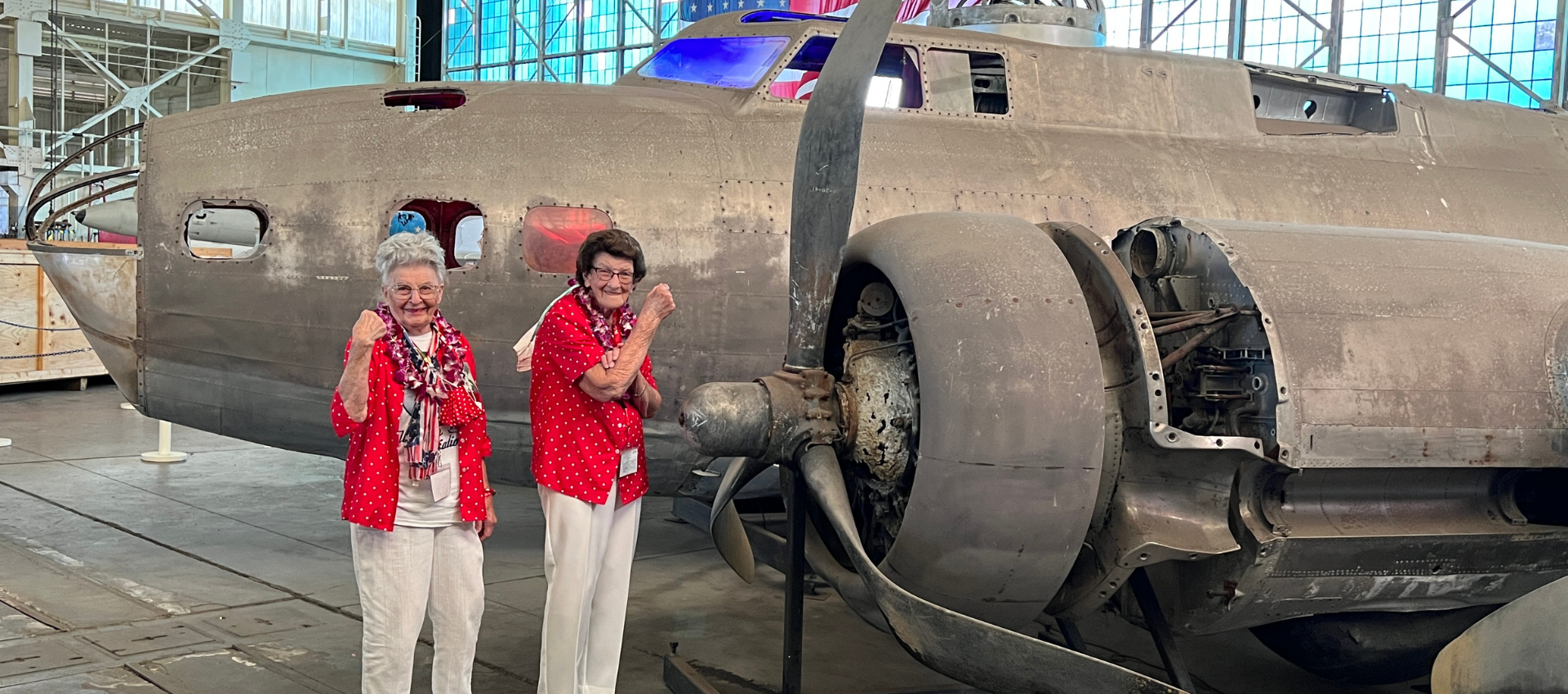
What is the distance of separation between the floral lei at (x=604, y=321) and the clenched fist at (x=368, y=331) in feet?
2.61

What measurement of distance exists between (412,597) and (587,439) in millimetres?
777

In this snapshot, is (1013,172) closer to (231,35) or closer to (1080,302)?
(1080,302)

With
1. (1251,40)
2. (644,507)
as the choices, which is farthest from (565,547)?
(1251,40)

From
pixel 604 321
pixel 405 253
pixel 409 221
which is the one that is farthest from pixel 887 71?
pixel 405 253

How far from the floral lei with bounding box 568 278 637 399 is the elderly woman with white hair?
0.47m

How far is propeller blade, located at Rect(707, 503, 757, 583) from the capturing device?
16.6ft

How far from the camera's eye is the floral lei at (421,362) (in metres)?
4.08

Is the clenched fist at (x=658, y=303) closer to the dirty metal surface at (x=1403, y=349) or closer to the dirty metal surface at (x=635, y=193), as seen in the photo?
the dirty metal surface at (x=1403, y=349)

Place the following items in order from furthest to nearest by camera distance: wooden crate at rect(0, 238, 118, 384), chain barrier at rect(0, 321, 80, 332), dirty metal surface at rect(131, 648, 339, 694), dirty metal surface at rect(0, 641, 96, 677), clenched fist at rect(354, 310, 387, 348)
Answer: wooden crate at rect(0, 238, 118, 384), chain barrier at rect(0, 321, 80, 332), dirty metal surface at rect(0, 641, 96, 677), dirty metal surface at rect(131, 648, 339, 694), clenched fist at rect(354, 310, 387, 348)

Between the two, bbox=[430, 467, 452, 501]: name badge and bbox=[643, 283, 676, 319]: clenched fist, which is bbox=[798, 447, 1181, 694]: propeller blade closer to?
bbox=[643, 283, 676, 319]: clenched fist

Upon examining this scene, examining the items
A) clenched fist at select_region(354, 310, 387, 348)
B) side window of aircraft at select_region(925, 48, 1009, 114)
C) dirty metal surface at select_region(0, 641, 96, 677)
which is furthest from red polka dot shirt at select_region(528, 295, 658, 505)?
side window of aircraft at select_region(925, 48, 1009, 114)

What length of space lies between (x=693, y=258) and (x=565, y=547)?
8.17 ft

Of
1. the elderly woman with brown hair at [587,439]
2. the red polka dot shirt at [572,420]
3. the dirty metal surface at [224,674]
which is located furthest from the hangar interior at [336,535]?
the red polka dot shirt at [572,420]

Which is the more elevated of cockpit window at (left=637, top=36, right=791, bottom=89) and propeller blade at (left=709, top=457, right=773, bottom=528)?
cockpit window at (left=637, top=36, right=791, bottom=89)
